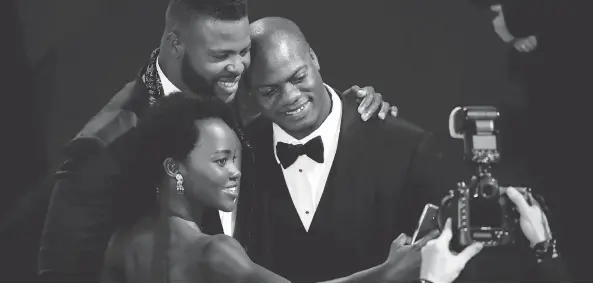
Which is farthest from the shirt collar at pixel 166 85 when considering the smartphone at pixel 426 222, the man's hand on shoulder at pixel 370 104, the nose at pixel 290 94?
the smartphone at pixel 426 222

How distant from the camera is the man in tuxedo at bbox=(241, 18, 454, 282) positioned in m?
2.82

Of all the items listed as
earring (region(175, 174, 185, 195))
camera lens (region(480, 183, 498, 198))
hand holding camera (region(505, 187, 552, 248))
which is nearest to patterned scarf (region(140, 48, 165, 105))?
earring (region(175, 174, 185, 195))

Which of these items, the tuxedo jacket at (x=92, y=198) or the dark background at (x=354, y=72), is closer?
the tuxedo jacket at (x=92, y=198)

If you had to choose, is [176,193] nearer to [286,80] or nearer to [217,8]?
[286,80]

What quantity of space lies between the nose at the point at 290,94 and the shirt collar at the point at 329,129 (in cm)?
13

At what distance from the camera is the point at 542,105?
2.93 meters

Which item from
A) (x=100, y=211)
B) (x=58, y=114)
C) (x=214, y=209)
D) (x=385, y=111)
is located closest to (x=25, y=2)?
(x=58, y=114)

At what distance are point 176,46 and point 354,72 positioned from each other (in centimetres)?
69

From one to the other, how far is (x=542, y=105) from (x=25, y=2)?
210 cm

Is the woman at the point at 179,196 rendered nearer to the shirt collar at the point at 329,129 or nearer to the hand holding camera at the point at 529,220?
the shirt collar at the point at 329,129

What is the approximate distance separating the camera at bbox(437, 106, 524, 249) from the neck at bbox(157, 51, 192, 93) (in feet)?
3.41

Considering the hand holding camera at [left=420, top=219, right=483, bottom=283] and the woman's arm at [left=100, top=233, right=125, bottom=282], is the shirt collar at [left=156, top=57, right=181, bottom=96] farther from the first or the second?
the hand holding camera at [left=420, top=219, right=483, bottom=283]

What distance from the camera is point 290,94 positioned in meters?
2.76

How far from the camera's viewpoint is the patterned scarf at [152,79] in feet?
9.11
